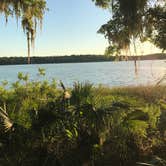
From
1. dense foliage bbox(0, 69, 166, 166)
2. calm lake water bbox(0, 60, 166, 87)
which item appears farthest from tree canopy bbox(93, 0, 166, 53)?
dense foliage bbox(0, 69, 166, 166)

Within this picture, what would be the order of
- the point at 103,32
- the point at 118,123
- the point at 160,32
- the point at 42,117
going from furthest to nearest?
the point at 103,32 → the point at 160,32 → the point at 118,123 → the point at 42,117

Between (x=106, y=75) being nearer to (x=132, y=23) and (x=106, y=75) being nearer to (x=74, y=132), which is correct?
(x=132, y=23)

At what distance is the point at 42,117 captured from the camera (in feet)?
13.6

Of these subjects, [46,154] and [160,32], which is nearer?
[46,154]

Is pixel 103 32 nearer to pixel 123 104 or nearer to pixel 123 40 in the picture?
pixel 123 40

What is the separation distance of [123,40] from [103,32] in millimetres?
836

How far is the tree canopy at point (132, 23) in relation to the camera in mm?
7453

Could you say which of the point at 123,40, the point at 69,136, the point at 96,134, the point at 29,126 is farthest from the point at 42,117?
the point at 123,40

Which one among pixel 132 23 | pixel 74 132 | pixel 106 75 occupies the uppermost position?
pixel 132 23

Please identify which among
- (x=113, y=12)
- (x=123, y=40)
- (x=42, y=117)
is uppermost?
(x=113, y=12)

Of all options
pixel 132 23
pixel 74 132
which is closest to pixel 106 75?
pixel 132 23

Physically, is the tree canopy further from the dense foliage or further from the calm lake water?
the dense foliage

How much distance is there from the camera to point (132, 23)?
7672mm

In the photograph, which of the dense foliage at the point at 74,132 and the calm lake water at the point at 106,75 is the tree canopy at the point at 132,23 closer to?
the calm lake water at the point at 106,75
